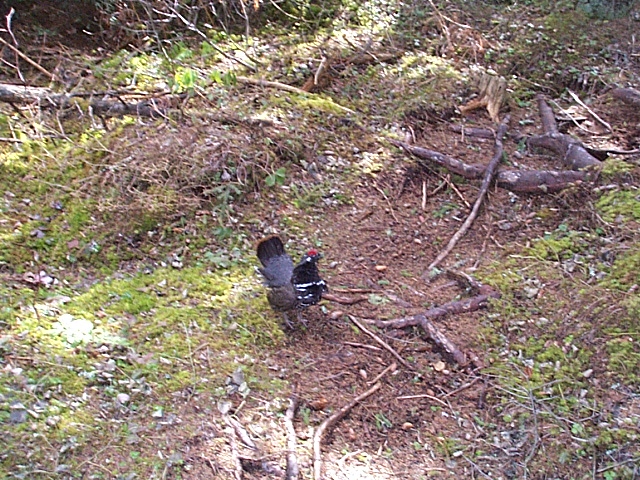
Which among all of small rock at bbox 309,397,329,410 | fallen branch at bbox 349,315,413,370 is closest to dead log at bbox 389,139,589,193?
fallen branch at bbox 349,315,413,370

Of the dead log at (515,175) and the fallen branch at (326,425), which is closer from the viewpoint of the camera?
the fallen branch at (326,425)

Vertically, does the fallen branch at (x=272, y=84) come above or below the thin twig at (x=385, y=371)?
above

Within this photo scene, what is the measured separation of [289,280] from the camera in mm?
4629

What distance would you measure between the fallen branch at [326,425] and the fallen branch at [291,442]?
0.39 feet

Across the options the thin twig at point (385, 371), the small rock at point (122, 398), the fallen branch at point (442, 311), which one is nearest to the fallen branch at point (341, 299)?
the fallen branch at point (442, 311)

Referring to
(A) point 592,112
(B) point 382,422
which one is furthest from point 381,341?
(A) point 592,112

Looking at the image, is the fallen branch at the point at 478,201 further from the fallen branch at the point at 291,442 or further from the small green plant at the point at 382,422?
the fallen branch at the point at 291,442

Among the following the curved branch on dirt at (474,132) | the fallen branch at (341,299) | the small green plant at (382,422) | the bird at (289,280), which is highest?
the curved branch on dirt at (474,132)

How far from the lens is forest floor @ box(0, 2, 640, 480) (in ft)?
12.4

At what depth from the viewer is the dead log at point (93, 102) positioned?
6.39 metres

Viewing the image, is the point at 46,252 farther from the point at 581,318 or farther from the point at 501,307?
the point at 581,318

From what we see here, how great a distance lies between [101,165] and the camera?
6102 mm

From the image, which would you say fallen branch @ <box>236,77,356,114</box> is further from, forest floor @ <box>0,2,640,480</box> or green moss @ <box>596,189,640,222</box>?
green moss @ <box>596,189,640,222</box>

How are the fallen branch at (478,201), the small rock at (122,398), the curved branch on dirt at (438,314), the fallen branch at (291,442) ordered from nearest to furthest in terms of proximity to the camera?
the fallen branch at (291,442), the small rock at (122,398), the curved branch on dirt at (438,314), the fallen branch at (478,201)
